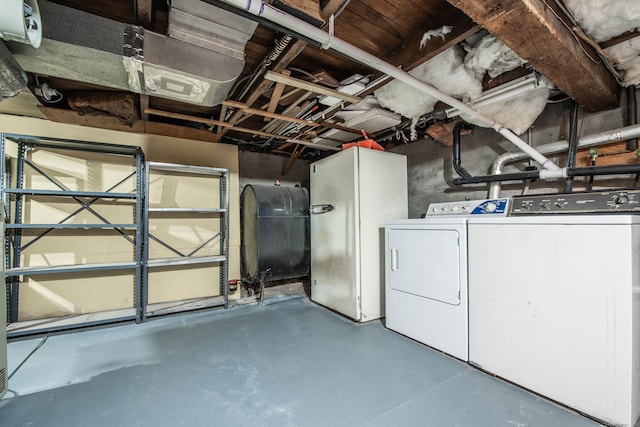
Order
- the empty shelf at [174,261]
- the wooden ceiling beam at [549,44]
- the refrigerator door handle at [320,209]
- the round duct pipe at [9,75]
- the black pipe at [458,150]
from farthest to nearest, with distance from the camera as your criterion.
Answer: the refrigerator door handle at [320,209], the empty shelf at [174,261], the black pipe at [458,150], the round duct pipe at [9,75], the wooden ceiling beam at [549,44]

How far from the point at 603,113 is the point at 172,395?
3659 millimetres

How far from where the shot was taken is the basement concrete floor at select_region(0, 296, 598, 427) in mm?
1479

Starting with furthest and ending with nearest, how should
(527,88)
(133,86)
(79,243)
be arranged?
(79,243) → (527,88) → (133,86)

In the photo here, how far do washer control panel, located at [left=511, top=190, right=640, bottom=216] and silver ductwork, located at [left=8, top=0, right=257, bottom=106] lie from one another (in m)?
2.19

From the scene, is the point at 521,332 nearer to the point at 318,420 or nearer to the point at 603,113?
the point at 318,420

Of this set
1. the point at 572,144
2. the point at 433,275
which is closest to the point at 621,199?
the point at 572,144

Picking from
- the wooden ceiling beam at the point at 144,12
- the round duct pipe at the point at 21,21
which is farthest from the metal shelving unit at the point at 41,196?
the round duct pipe at the point at 21,21

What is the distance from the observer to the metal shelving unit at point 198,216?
2.98 metres

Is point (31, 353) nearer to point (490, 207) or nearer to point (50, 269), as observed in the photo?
point (50, 269)

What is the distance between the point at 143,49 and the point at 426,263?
247 cm

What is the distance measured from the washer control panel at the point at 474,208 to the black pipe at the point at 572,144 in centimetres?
50

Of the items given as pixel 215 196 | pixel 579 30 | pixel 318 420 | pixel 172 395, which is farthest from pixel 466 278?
pixel 215 196

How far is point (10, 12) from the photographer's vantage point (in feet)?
3.53

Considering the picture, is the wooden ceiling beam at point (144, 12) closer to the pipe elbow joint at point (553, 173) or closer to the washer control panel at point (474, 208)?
the washer control panel at point (474, 208)
